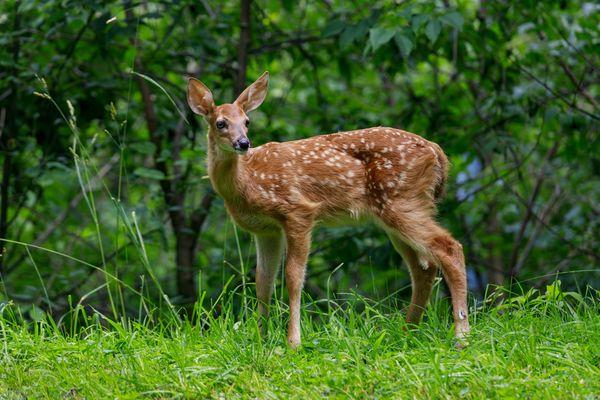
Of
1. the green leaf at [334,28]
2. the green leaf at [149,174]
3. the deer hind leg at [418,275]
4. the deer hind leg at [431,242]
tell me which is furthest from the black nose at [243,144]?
the green leaf at [334,28]

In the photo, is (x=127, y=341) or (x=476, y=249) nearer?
(x=127, y=341)

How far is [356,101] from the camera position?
11117 millimetres

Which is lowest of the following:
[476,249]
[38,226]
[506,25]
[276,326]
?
[476,249]

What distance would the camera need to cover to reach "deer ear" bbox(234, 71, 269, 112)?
6176mm

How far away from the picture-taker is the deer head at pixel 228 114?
583 centimetres

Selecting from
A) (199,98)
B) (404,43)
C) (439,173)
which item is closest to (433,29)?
(404,43)

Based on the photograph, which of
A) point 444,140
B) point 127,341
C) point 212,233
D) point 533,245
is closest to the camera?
point 127,341

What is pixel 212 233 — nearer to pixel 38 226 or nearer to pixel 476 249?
pixel 38 226

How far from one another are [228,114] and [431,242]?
1.45 m

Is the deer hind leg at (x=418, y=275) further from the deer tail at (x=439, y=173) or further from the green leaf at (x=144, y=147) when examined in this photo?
the green leaf at (x=144, y=147)

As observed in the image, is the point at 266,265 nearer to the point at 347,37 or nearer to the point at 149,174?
the point at 149,174

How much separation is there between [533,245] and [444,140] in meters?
3.25

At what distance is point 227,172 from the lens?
5992mm

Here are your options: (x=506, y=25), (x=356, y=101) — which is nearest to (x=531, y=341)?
(x=506, y=25)
